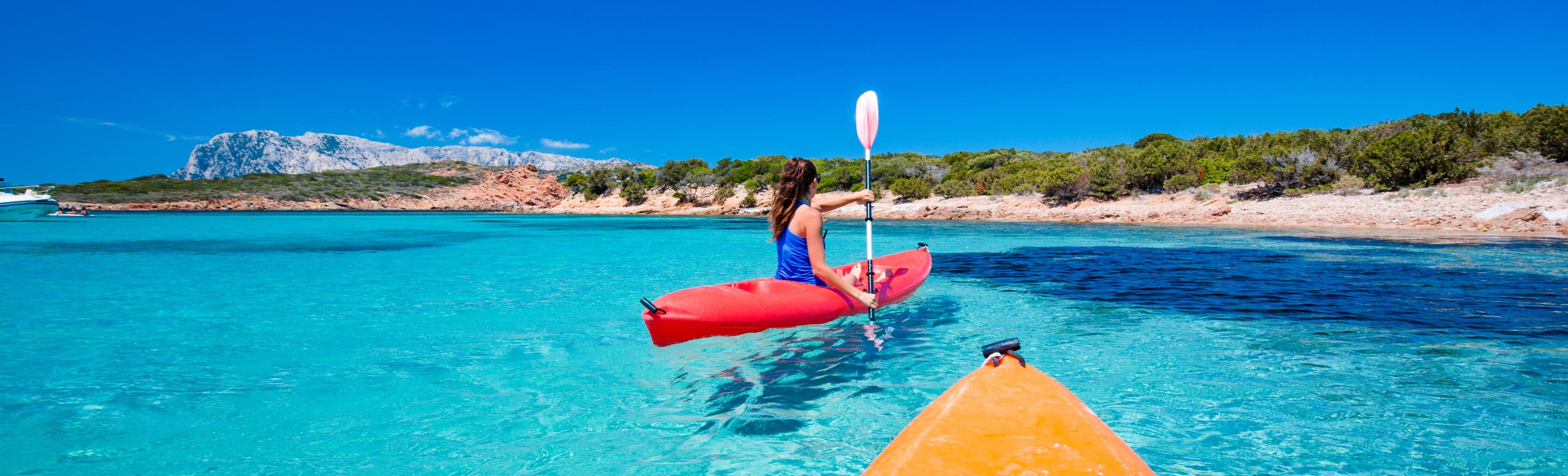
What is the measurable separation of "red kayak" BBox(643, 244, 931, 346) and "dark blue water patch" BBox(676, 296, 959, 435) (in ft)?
0.76

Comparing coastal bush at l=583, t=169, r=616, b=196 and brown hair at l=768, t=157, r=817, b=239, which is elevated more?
coastal bush at l=583, t=169, r=616, b=196

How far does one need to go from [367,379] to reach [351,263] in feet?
34.4

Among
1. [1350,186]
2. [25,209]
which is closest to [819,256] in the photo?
[1350,186]

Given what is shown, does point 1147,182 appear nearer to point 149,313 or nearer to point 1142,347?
point 1142,347

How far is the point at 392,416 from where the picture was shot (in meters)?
3.87

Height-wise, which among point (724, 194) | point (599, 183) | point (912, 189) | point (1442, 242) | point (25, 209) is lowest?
point (1442, 242)

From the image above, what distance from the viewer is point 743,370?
4715 mm

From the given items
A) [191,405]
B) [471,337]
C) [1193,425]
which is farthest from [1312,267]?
[191,405]

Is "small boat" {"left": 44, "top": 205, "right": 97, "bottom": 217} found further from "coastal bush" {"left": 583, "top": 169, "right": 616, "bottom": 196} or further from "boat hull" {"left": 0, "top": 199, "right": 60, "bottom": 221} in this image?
"coastal bush" {"left": 583, "top": 169, "right": 616, "bottom": 196}

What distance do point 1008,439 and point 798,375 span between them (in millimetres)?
2569

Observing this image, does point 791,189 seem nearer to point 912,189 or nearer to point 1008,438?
point 1008,438

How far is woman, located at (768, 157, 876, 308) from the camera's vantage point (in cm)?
541

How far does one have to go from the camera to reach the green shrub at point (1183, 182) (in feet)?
88.3

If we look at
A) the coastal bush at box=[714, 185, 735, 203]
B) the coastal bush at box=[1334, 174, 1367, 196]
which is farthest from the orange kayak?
the coastal bush at box=[714, 185, 735, 203]
